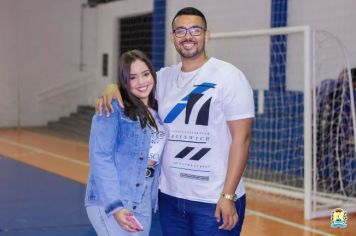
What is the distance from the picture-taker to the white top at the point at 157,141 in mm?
2598

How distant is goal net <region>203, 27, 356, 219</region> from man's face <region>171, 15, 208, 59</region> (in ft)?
11.5

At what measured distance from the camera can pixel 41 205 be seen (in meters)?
6.17

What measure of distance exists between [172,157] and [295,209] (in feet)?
13.6

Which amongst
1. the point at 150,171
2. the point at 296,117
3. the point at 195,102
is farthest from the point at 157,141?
the point at 296,117

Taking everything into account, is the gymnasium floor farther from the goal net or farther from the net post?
the goal net

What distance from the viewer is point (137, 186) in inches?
99.5

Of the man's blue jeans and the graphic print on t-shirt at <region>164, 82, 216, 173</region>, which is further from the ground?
the graphic print on t-shirt at <region>164, 82, 216, 173</region>

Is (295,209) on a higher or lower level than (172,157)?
lower

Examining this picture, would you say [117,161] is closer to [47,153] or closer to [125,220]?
[125,220]

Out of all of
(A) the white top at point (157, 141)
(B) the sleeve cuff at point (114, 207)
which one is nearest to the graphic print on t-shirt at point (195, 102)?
(A) the white top at point (157, 141)

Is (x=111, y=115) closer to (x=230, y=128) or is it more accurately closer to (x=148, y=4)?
(x=230, y=128)

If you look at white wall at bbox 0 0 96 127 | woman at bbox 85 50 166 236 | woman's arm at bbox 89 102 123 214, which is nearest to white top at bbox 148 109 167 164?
woman at bbox 85 50 166 236

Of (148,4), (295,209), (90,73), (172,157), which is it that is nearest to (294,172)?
(295,209)

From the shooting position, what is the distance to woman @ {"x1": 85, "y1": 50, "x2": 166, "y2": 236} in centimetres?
244
